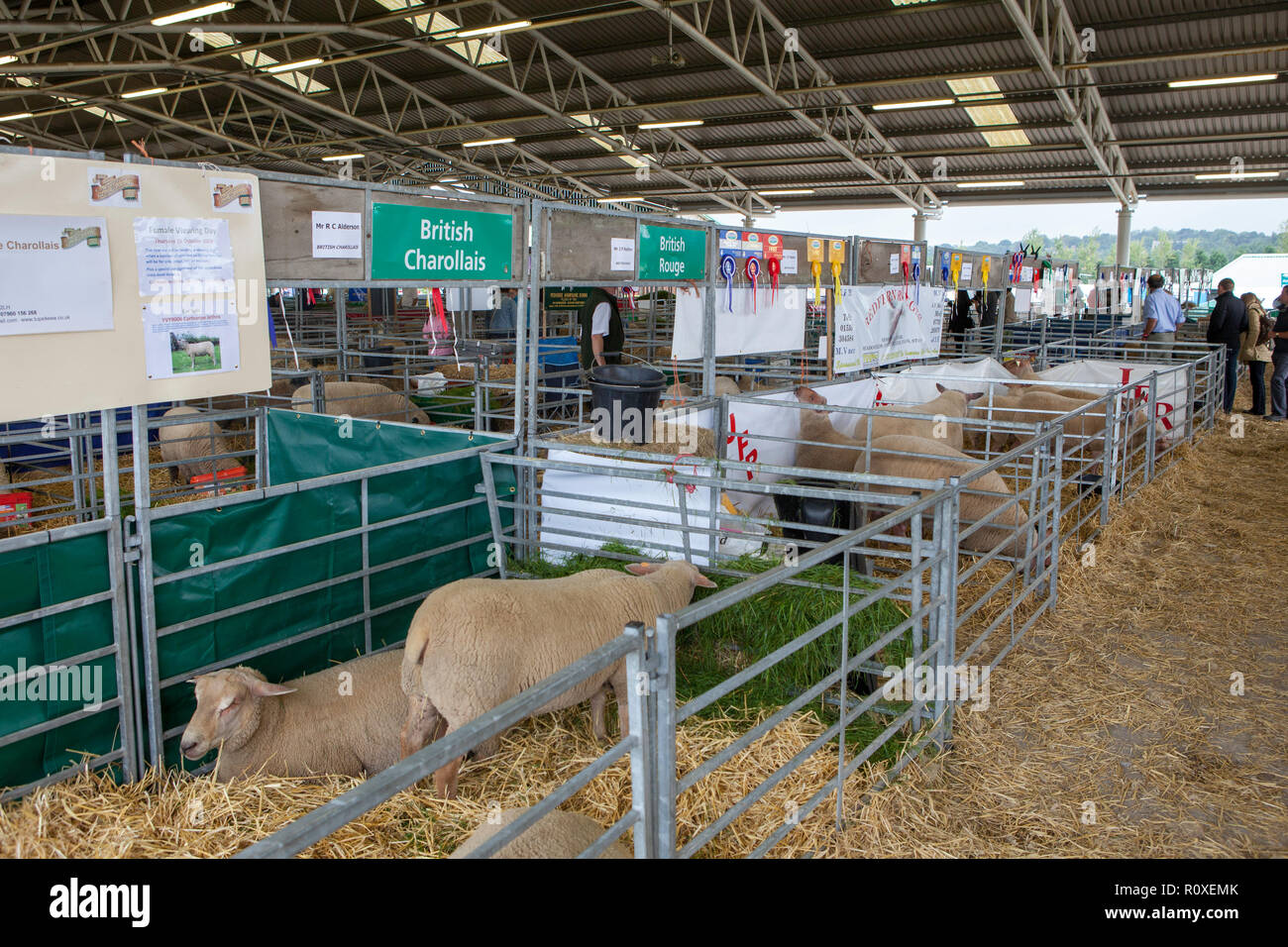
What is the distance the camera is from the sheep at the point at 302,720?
12.0ft

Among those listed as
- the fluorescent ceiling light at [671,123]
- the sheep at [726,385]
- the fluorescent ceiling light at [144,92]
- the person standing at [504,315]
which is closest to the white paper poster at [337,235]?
the sheep at [726,385]

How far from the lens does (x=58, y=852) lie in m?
2.76

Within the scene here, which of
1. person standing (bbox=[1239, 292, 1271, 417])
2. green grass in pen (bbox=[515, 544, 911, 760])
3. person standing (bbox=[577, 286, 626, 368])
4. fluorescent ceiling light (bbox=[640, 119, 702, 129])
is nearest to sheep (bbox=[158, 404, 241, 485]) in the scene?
person standing (bbox=[577, 286, 626, 368])

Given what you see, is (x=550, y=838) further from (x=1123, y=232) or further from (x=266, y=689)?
(x=1123, y=232)

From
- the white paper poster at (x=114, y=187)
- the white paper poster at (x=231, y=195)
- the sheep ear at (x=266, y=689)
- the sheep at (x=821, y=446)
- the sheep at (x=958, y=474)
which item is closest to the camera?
the white paper poster at (x=114, y=187)

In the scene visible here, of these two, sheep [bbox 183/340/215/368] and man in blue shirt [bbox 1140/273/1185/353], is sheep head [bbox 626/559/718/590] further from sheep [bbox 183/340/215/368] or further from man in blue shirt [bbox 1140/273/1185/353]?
man in blue shirt [bbox 1140/273/1185/353]

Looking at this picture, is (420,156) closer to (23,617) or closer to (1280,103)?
(1280,103)

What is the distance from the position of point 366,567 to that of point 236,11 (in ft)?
57.7

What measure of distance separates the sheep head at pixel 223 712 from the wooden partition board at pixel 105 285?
44.2 inches

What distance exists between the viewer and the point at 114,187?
11.3 ft

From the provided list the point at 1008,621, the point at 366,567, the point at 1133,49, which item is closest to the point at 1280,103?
the point at 1133,49

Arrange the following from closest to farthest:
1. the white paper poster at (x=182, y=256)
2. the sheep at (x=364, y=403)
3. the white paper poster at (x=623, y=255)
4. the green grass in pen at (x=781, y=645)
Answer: the white paper poster at (x=182, y=256) → the green grass in pen at (x=781, y=645) → the white paper poster at (x=623, y=255) → the sheep at (x=364, y=403)

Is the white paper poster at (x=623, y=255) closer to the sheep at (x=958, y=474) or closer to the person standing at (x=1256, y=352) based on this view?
the sheep at (x=958, y=474)

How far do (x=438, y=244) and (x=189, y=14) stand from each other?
14183mm
